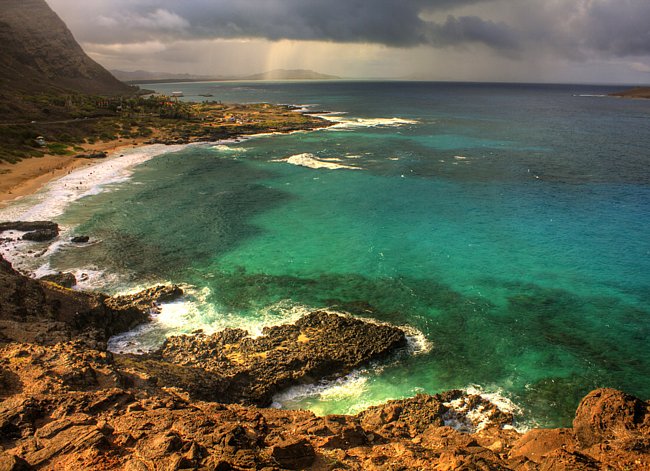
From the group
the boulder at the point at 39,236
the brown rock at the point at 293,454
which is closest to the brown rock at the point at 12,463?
the brown rock at the point at 293,454

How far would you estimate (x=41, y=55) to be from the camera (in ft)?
520

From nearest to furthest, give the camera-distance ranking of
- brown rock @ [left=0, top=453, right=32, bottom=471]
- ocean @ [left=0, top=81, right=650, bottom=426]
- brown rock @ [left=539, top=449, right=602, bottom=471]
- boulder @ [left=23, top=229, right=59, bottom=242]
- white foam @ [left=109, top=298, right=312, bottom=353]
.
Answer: brown rock @ [left=0, top=453, right=32, bottom=471], brown rock @ [left=539, top=449, right=602, bottom=471], ocean @ [left=0, top=81, right=650, bottom=426], white foam @ [left=109, top=298, right=312, bottom=353], boulder @ [left=23, top=229, right=59, bottom=242]

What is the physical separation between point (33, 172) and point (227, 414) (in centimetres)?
6004

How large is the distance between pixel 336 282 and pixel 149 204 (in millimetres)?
28500

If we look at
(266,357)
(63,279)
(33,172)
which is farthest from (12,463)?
(33,172)

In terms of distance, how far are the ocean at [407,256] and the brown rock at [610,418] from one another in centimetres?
522

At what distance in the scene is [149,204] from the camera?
47.6 m

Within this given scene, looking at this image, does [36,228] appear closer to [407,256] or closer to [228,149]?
[407,256]

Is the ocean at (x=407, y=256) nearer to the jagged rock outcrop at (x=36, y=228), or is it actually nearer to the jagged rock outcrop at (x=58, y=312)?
the jagged rock outcrop at (x=36, y=228)

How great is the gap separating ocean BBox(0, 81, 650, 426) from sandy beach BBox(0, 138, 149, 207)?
9.35 feet

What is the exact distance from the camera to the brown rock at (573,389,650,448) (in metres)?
12.8

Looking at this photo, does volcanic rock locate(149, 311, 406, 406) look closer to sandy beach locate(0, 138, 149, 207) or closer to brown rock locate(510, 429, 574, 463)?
brown rock locate(510, 429, 574, 463)

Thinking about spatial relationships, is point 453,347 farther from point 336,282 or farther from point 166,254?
point 166,254

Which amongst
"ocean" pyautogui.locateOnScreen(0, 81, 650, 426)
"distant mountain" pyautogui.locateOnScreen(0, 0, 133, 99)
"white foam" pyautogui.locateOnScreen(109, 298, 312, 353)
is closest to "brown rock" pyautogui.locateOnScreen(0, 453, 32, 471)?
"ocean" pyautogui.locateOnScreen(0, 81, 650, 426)
